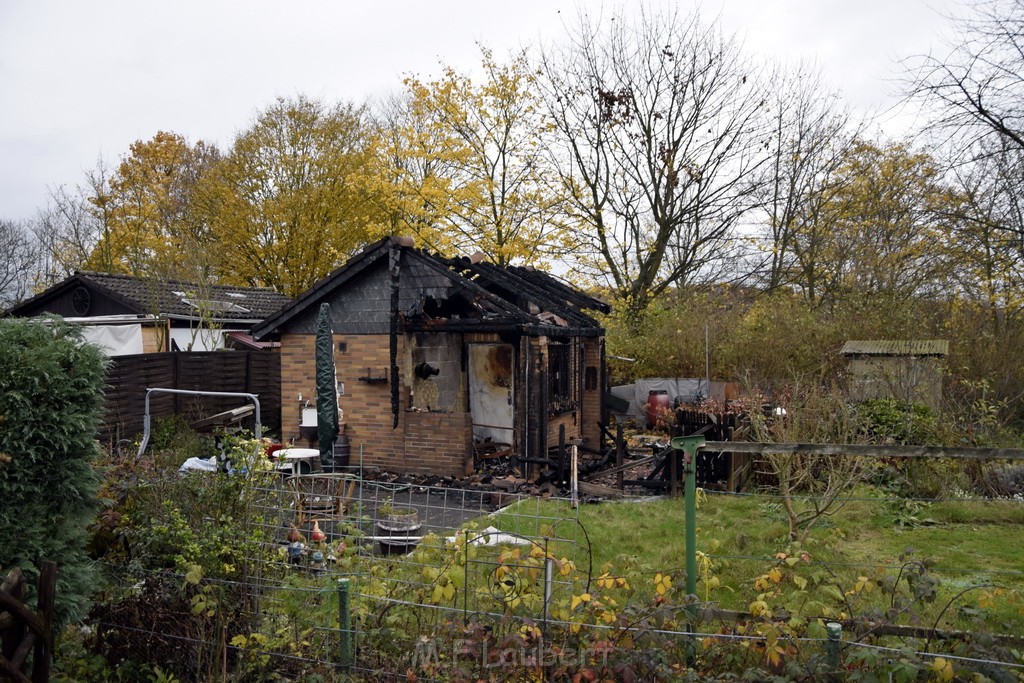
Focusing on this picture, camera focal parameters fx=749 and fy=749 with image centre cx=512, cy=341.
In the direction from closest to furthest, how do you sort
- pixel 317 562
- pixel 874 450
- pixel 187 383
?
pixel 874 450 → pixel 317 562 → pixel 187 383

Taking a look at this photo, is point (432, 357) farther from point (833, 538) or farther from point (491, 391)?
point (833, 538)

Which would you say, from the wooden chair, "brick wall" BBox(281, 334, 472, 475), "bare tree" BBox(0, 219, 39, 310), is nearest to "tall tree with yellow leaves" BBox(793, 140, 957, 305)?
"brick wall" BBox(281, 334, 472, 475)

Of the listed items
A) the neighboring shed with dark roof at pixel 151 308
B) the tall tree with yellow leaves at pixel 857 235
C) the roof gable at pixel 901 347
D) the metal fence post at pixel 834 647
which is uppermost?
the tall tree with yellow leaves at pixel 857 235

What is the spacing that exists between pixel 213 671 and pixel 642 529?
18.0 ft

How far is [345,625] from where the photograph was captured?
14.6 ft

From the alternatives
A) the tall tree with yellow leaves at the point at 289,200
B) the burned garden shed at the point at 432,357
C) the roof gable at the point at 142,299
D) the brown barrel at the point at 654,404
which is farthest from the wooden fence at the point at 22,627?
the tall tree with yellow leaves at the point at 289,200

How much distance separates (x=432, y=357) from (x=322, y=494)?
8091 millimetres

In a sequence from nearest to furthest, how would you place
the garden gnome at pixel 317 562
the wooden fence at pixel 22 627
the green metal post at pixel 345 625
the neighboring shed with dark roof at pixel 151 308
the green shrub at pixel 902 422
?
the wooden fence at pixel 22 627
the green metal post at pixel 345 625
the garden gnome at pixel 317 562
the green shrub at pixel 902 422
the neighboring shed with dark roof at pixel 151 308

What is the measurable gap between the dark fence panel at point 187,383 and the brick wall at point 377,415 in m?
1.21

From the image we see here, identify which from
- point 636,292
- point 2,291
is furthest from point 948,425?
point 2,291

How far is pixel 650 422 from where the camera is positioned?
1978 cm

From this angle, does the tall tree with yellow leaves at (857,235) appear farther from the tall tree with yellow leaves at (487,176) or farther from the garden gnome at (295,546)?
the garden gnome at (295,546)

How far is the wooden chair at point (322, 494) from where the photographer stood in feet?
20.0

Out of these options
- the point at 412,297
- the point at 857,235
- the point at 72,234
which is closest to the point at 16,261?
the point at 72,234
